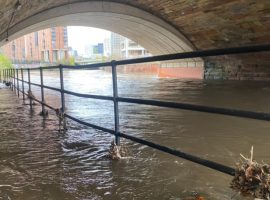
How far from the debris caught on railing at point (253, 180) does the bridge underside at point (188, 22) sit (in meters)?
12.4

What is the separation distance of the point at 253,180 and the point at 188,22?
59.0ft

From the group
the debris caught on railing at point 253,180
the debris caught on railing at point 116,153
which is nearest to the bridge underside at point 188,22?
the debris caught on railing at point 116,153

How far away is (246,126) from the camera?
5887 mm

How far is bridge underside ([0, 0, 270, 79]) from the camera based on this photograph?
1582 cm

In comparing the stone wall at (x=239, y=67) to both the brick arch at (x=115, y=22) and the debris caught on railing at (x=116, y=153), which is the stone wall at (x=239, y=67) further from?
the debris caught on railing at (x=116, y=153)

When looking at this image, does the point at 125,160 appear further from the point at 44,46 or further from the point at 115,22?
the point at 44,46

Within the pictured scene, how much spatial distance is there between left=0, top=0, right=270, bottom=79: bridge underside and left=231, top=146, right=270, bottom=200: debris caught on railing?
1241 centimetres

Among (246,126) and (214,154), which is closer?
(214,154)

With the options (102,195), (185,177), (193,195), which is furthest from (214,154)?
(102,195)

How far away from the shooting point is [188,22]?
19406 mm

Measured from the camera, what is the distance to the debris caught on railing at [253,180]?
2090 millimetres

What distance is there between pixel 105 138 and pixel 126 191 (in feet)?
7.21

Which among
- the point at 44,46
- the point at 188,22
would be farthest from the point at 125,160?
the point at 44,46

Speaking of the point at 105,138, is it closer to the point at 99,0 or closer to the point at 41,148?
the point at 41,148
